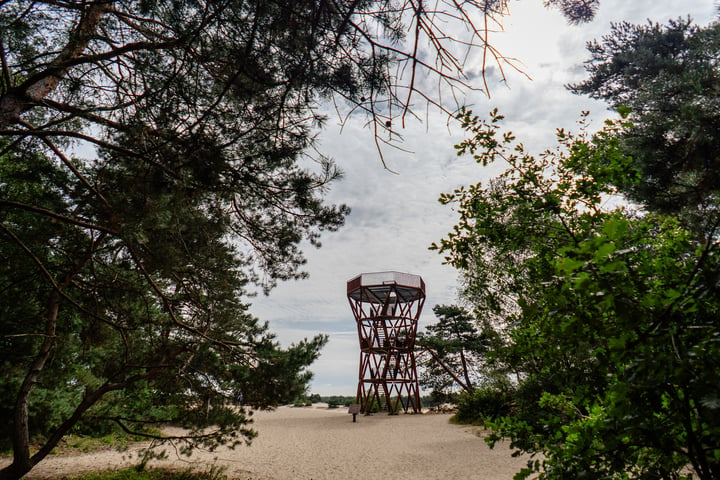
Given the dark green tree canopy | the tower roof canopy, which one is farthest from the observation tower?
the dark green tree canopy

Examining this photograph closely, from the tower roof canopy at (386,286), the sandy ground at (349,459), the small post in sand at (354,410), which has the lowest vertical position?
the sandy ground at (349,459)

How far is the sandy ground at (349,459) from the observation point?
5.93 metres

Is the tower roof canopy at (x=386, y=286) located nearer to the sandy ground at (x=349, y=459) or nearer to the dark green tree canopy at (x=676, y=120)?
the sandy ground at (x=349, y=459)

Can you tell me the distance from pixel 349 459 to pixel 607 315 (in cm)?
735

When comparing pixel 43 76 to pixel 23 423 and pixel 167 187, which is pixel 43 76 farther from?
pixel 23 423

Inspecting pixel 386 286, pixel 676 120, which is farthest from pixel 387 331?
pixel 676 120

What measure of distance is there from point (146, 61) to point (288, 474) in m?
6.47

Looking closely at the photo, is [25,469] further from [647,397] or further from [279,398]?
[647,397]

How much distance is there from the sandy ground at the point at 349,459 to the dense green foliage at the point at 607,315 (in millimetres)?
4577

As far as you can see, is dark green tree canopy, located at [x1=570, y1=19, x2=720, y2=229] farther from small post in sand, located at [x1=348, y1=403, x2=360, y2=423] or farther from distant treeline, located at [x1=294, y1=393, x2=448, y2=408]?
small post in sand, located at [x1=348, y1=403, x2=360, y2=423]

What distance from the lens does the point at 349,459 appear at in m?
7.22

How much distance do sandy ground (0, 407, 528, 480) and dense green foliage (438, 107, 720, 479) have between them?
15.0 feet

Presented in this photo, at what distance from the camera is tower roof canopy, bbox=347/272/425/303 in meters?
15.5

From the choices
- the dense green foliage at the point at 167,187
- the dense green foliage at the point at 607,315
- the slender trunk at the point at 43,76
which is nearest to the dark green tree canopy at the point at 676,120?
the dense green foliage at the point at 607,315
